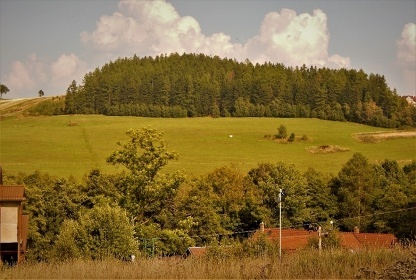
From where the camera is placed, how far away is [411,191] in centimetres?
5572

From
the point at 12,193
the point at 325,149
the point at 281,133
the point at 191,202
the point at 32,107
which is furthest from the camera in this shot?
the point at 32,107

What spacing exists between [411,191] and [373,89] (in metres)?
77.7

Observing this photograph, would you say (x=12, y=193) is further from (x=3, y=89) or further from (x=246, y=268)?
(x=3, y=89)

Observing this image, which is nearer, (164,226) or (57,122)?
(164,226)

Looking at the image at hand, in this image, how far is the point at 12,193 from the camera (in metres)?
24.3

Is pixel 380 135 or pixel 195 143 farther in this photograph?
pixel 380 135

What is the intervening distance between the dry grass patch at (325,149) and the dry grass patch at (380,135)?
8.40m

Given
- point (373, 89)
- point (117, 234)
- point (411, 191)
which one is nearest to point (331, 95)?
point (373, 89)

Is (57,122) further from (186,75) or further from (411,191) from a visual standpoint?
(411,191)

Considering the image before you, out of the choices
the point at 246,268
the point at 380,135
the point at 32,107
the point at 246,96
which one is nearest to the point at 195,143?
the point at 380,135

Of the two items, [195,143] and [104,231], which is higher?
[195,143]

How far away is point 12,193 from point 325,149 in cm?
7221

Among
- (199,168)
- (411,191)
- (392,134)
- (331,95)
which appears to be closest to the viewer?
(411,191)

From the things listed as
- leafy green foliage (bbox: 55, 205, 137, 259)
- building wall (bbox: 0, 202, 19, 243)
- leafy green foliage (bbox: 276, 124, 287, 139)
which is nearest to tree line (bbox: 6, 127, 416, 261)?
leafy green foliage (bbox: 55, 205, 137, 259)
